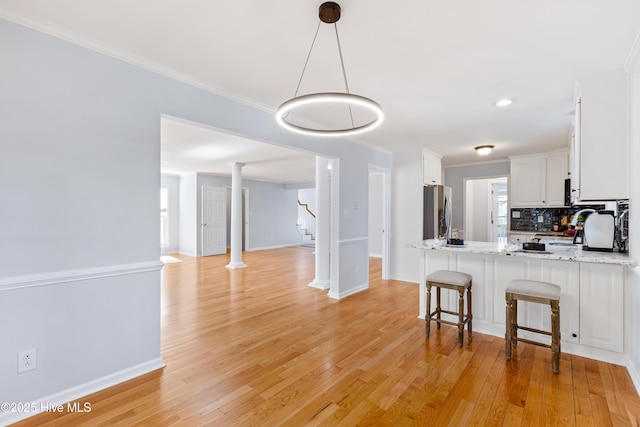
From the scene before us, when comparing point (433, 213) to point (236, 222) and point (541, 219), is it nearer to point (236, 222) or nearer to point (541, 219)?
point (541, 219)

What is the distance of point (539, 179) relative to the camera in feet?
19.1

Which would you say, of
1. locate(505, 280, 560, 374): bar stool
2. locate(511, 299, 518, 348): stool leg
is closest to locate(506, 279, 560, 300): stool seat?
locate(505, 280, 560, 374): bar stool

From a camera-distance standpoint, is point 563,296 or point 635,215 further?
point 563,296

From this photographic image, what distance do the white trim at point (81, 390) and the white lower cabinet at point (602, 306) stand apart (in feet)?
12.2

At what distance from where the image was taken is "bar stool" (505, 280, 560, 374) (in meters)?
2.45

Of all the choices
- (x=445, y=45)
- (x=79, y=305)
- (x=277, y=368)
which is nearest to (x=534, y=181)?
(x=445, y=45)

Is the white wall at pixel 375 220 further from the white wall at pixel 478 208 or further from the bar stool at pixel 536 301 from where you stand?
the bar stool at pixel 536 301

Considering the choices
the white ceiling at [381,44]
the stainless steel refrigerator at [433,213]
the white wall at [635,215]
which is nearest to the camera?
the white ceiling at [381,44]

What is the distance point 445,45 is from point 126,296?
3031 mm

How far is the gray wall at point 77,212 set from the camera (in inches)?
74.0

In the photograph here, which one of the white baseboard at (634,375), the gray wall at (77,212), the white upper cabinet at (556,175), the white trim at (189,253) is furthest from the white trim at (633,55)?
the white trim at (189,253)

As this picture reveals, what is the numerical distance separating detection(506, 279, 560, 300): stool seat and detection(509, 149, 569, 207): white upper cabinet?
3869 mm

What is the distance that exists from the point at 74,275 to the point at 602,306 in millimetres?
4201

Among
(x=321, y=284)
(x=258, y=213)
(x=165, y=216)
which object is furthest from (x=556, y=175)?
(x=165, y=216)
